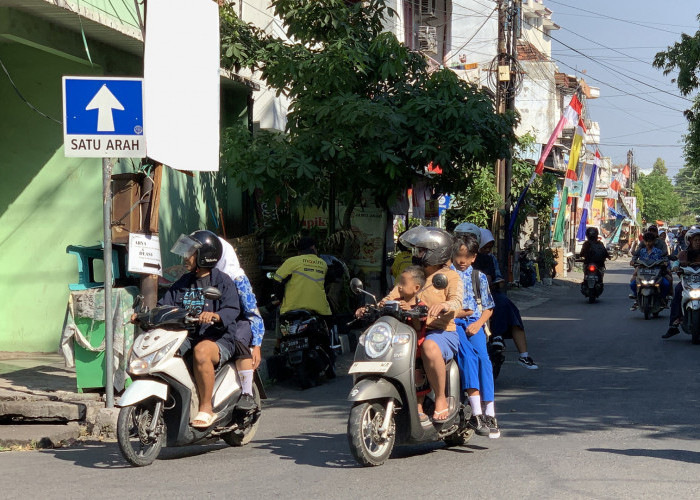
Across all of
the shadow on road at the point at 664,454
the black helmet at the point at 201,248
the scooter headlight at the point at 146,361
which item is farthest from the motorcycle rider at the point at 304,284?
the shadow on road at the point at 664,454

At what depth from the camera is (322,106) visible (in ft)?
44.5

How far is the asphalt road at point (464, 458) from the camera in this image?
18.9 feet

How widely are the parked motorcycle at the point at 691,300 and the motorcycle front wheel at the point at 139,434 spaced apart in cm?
963

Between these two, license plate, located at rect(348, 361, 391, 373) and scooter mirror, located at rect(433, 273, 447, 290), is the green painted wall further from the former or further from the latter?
scooter mirror, located at rect(433, 273, 447, 290)

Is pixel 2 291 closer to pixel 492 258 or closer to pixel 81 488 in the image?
pixel 492 258

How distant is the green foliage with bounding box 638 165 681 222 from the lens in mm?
117188

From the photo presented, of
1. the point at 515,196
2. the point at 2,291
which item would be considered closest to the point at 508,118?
the point at 2,291

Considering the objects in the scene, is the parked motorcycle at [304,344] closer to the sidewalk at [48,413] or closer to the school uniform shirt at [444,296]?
the sidewalk at [48,413]

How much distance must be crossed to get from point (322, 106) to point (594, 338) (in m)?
5.80

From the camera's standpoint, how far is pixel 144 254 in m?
8.62

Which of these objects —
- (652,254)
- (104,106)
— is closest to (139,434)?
(104,106)

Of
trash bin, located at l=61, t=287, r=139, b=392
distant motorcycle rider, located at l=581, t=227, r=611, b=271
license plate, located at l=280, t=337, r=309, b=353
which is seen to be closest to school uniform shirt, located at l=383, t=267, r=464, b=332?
trash bin, located at l=61, t=287, r=139, b=392

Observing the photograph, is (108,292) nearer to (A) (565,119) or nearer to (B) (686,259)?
(B) (686,259)

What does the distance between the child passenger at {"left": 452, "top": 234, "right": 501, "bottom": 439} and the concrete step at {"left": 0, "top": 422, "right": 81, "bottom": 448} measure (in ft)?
11.2
